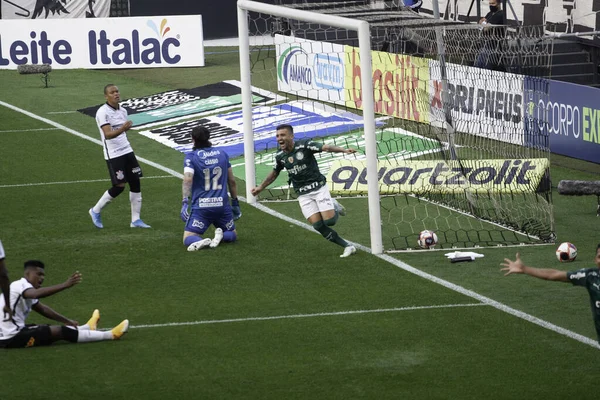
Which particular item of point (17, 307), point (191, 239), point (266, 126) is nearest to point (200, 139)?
point (191, 239)

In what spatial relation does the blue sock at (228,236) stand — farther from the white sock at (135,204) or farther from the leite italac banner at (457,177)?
the leite italac banner at (457,177)

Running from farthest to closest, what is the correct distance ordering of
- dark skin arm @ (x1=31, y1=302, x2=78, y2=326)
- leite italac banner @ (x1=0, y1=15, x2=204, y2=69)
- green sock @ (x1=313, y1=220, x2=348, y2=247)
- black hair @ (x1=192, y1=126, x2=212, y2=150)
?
leite italac banner @ (x1=0, y1=15, x2=204, y2=69) < black hair @ (x1=192, y1=126, x2=212, y2=150) < green sock @ (x1=313, y1=220, x2=348, y2=247) < dark skin arm @ (x1=31, y1=302, x2=78, y2=326)

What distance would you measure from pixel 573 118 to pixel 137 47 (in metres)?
16.0

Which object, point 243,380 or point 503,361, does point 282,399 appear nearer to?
point 243,380

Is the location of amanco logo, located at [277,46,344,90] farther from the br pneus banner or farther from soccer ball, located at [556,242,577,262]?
soccer ball, located at [556,242,577,262]

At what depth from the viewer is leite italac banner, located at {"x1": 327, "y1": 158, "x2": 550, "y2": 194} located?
57.8 feet

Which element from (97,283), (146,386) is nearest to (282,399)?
(146,386)

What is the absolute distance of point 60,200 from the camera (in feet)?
62.0

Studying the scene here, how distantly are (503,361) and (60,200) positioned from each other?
33.6ft

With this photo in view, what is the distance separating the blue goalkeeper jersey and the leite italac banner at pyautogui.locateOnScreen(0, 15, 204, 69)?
18.0 m

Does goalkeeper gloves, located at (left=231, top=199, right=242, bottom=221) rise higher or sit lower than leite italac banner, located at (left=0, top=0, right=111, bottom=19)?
lower

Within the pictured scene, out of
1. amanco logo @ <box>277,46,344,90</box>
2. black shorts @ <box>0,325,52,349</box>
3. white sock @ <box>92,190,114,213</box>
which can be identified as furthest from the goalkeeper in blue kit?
amanco logo @ <box>277,46,344,90</box>

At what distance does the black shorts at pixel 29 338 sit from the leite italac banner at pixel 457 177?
26.9 ft

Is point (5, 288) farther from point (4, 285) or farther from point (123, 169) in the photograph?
point (123, 169)
